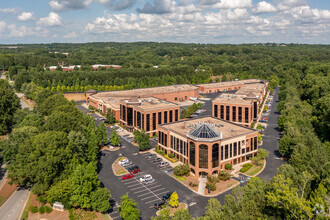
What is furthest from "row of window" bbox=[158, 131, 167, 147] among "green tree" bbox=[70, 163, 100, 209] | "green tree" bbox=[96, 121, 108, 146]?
"green tree" bbox=[70, 163, 100, 209]

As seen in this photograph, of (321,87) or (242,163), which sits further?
(321,87)

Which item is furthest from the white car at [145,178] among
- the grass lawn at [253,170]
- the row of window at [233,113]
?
the row of window at [233,113]

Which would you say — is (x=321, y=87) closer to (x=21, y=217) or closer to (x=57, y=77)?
(x=21, y=217)

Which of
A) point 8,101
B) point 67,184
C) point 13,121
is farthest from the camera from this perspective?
point 8,101

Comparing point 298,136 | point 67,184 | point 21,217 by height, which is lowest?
point 21,217

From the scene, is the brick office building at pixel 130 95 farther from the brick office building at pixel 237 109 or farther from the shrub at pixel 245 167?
the shrub at pixel 245 167

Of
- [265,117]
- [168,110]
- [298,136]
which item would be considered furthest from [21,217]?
[265,117]

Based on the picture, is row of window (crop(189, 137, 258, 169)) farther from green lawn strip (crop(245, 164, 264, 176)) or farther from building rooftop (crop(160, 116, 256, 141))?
green lawn strip (crop(245, 164, 264, 176))
